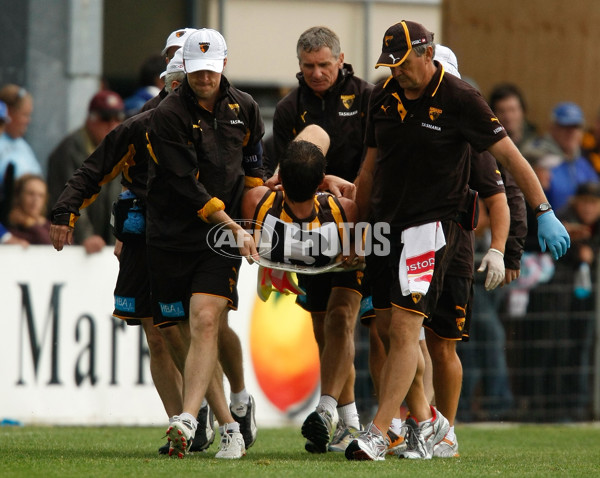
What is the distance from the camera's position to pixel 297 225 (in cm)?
816

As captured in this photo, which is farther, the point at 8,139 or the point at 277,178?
the point at 8,139

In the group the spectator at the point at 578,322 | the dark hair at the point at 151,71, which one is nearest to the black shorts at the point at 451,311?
the spectator at the point at 578,322

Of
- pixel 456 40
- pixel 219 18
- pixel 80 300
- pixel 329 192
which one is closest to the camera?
pixel 329 192

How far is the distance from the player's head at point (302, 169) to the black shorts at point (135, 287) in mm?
1232

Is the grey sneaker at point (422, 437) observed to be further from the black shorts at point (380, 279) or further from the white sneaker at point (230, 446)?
the white sneaker at point (230, 446)

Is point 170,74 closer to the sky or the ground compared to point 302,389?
closer to the sky

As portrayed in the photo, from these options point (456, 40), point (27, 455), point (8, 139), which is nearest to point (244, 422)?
point (27, 455)

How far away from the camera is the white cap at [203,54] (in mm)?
7828

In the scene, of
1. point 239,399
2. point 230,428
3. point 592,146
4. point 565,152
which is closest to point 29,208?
point 239,399

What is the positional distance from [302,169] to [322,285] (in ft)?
4.03

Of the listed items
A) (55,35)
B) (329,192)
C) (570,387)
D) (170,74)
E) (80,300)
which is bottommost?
(570,387)

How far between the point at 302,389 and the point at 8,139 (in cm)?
365

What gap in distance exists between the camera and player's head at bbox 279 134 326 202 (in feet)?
26.1

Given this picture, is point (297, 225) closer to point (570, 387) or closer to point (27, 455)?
point (27, 455)
